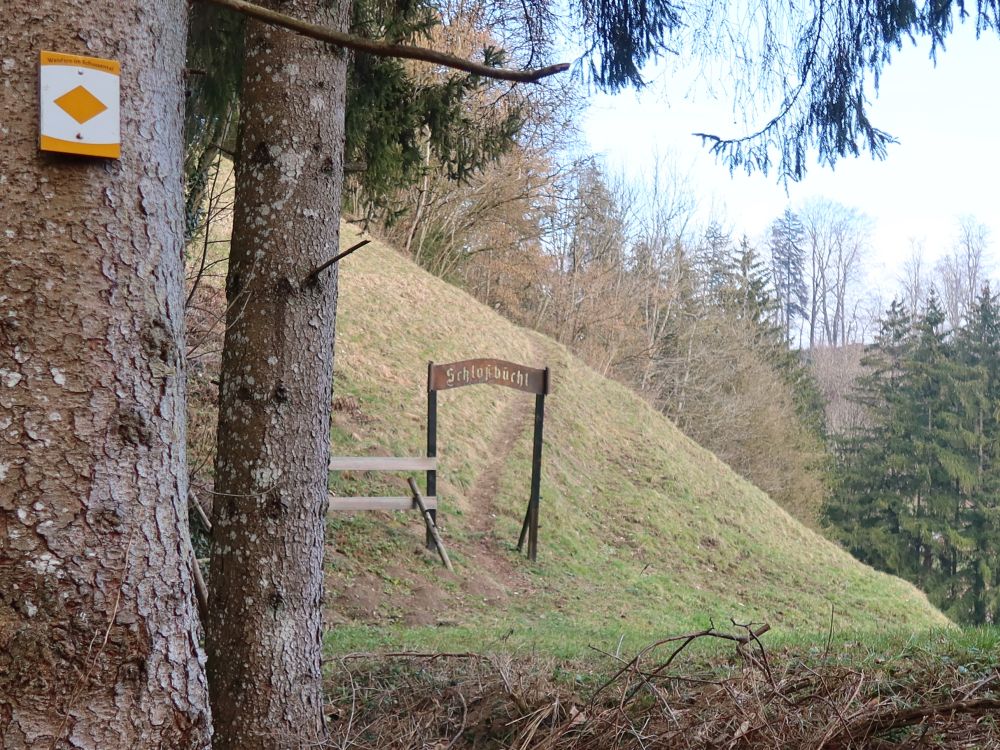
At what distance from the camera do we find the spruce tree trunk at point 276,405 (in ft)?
10.2

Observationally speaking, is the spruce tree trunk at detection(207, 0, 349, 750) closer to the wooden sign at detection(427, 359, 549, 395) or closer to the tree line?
the wooden sign at detection(427, 359, 549, 395)

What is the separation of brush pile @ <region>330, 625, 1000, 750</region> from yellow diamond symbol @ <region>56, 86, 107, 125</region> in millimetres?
2132

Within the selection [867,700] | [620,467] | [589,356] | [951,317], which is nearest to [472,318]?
[620,467]

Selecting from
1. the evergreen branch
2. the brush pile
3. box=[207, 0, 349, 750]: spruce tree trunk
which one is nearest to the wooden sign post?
the brush pile

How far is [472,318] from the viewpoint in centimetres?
2331

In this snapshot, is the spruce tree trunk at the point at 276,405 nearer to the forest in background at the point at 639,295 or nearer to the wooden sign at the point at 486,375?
the wooden sign at the point at 486,375

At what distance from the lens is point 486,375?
12000 millimetres

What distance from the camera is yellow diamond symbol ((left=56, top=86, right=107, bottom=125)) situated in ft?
6.84

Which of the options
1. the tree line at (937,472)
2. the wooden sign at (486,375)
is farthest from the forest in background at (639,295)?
the wooden sign at (486,375)

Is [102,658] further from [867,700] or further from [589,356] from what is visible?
[589,356]

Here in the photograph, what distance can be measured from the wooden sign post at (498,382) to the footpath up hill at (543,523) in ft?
1.86

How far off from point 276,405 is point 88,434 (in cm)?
116

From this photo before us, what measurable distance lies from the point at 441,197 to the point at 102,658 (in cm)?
2736

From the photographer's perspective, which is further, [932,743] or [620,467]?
[620,467]
